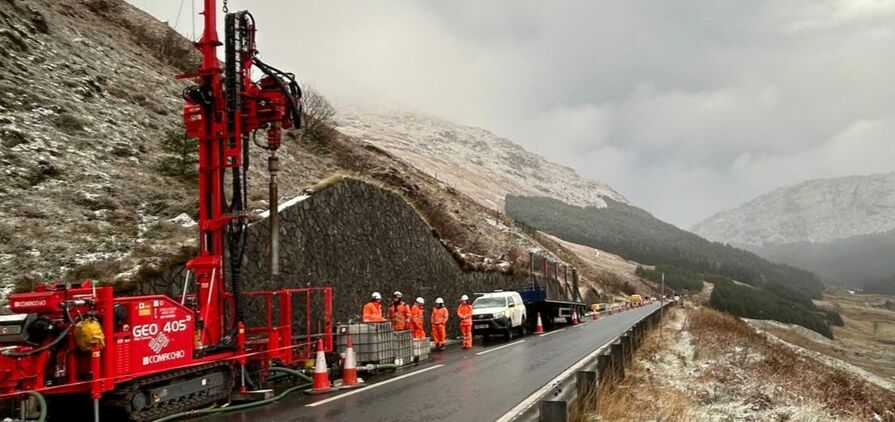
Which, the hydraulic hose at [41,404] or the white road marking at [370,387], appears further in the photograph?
the white road marking at [370,387]

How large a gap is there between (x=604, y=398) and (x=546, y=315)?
23.3 meters

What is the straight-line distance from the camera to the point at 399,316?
1823 centimetres

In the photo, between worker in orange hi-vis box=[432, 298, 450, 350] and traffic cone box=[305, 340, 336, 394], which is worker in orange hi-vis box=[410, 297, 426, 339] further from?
traffic cone box=[305, 340, 336, 394]


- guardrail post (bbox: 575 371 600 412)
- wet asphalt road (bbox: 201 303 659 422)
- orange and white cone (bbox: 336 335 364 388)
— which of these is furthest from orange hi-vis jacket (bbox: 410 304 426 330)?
guardrail post (bbox: 575 371 600 412)

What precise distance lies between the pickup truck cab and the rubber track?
14.5 m

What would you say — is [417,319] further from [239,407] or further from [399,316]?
[239,407]

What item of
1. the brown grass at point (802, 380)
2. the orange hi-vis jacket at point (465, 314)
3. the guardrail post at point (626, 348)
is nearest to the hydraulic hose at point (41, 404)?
the guardrail post at point (626, 348)

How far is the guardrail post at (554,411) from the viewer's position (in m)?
5.53

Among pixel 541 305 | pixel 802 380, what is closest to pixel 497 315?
pixel 541 305

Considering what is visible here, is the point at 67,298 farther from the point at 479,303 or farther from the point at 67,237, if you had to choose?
the point at 479,303

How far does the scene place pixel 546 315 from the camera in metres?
32.0

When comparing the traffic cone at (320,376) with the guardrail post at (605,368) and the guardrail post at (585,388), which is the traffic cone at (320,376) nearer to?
the guardrail post at (605,368)

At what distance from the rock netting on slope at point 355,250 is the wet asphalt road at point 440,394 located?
4259 mm

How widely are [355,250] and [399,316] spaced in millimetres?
4002
